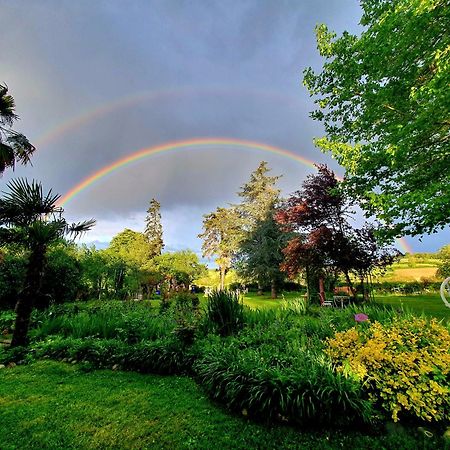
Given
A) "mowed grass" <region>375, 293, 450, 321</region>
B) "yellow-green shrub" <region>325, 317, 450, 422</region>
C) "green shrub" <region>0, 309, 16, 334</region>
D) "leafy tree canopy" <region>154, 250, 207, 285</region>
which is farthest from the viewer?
"leafy tree canopy" <region>154, 250, 207, 285</region>

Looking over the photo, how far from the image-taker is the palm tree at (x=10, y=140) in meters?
10.6

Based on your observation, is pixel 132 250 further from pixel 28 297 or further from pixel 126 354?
pixel 126 354

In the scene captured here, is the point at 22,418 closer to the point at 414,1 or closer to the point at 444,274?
the point at 414,1

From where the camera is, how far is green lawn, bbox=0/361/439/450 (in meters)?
2.48

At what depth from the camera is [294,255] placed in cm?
1143

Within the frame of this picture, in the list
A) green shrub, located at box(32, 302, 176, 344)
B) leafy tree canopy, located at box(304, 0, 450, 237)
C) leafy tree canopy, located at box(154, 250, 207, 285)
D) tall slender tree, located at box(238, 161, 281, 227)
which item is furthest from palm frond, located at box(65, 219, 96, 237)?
tall slender tree, located at box(238, 161, 281, 227)

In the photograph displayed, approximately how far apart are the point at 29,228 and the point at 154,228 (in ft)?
109

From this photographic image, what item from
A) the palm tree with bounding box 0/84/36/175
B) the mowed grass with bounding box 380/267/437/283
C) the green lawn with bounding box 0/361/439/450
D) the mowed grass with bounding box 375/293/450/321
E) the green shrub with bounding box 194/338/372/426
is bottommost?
the green lawn with bounding box 0/361/439/450

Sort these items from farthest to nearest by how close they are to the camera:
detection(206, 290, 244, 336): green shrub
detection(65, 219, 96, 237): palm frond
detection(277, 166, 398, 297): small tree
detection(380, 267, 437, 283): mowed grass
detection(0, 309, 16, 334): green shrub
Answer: detection(380, 267, 437, 283): mowed grass
detection(277, 166, 398, 297): small tree
detection(0, 309, 16, 334): green shrub
detection(65, 219, 96, 237): palm frond
detection(206, 290, 244, 336): green shrub

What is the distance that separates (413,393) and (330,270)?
972 cm

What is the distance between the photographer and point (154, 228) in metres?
38.7

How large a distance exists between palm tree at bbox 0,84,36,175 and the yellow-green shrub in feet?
43.2

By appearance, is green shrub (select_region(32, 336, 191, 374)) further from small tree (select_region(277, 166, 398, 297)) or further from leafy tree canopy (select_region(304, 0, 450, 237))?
small tree (select_region(277, 166, 398, 297))

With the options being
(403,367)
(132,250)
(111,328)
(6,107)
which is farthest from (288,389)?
(132,250)
